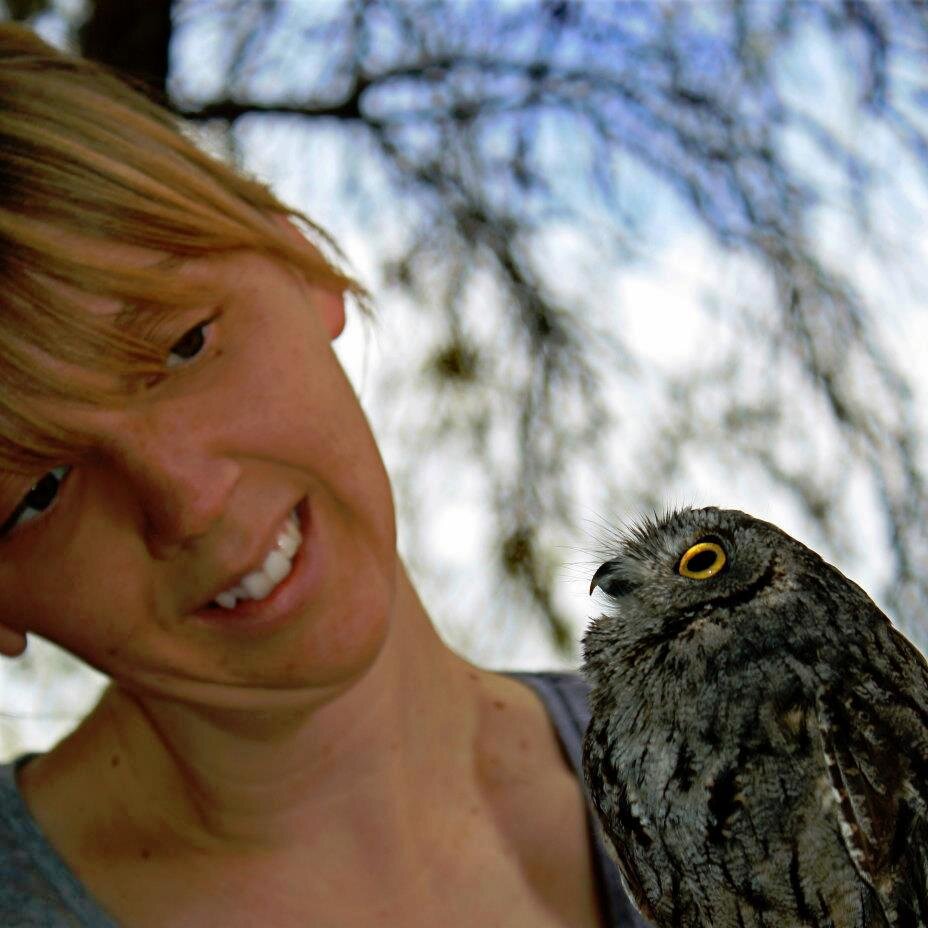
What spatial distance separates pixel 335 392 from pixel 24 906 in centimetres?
93

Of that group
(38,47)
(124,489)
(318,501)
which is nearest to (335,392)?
(318,501)

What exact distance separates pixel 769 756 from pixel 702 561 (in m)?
0.26

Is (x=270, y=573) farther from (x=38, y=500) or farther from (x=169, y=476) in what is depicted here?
(x=38, y=500)

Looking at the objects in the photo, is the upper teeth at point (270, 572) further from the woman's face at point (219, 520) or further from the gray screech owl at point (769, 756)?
the gray screech owl at point (769, 756)

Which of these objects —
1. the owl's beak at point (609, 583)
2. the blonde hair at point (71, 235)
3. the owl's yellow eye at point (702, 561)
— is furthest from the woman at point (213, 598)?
the owl's yellow eye at point (702, 561)

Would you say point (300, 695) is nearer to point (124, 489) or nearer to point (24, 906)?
point (124, 489)

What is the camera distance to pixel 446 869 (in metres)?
1.62

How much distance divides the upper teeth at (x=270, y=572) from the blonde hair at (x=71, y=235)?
28 centimetres

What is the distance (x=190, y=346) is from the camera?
1.27m

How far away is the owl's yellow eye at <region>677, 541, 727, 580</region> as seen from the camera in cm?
111

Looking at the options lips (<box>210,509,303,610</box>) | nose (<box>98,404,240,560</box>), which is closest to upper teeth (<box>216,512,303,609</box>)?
lips (<box>210,509,303,610</box>)

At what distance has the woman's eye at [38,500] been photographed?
119cm

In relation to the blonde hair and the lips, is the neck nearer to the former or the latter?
the lips

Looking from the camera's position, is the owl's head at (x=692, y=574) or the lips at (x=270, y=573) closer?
the owl's head at (x=692, y=574)
